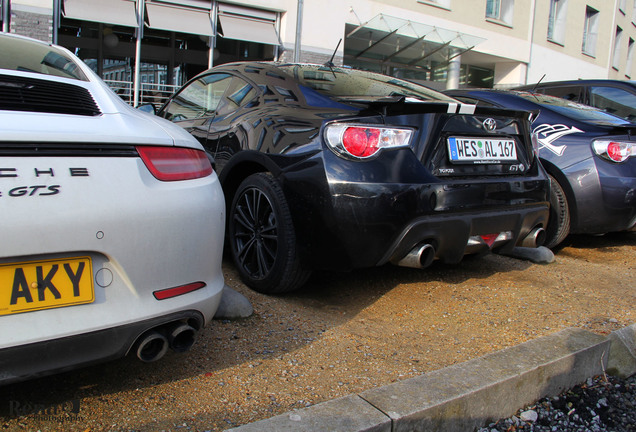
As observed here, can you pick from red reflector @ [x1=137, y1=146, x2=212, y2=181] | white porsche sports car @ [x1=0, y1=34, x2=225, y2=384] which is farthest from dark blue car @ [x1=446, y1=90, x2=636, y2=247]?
white porsche sports car @ [x1=0, y1=34, x2=225, y2=384]

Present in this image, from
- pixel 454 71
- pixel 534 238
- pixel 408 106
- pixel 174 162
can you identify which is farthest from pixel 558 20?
pixel 174 162

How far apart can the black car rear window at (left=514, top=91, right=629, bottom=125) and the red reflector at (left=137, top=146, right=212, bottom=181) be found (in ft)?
11.5

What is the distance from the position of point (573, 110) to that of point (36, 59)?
4.08 m

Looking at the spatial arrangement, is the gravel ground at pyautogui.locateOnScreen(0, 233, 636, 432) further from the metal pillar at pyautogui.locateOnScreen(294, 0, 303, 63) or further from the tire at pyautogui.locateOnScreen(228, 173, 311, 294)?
the metal pillar at pyautogui.locateOnScreen(294, 0, 303, 63)

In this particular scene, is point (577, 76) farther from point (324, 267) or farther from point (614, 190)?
point (324, 267)

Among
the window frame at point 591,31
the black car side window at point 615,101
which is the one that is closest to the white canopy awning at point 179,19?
the black car side window at point 615,101

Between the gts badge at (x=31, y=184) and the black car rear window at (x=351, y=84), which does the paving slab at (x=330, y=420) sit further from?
the black car rear window at (x=351, y=84)

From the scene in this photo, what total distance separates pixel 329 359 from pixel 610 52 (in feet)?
88.2

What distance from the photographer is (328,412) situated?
1.82m

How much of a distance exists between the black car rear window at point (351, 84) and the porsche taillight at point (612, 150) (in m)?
1.45

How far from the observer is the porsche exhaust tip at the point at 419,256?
280cm

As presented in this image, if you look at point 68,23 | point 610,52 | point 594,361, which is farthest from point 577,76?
point 594,361

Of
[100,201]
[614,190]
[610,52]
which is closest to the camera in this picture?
[100,201]

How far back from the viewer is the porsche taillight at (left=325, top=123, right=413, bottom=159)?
8.76 feet
